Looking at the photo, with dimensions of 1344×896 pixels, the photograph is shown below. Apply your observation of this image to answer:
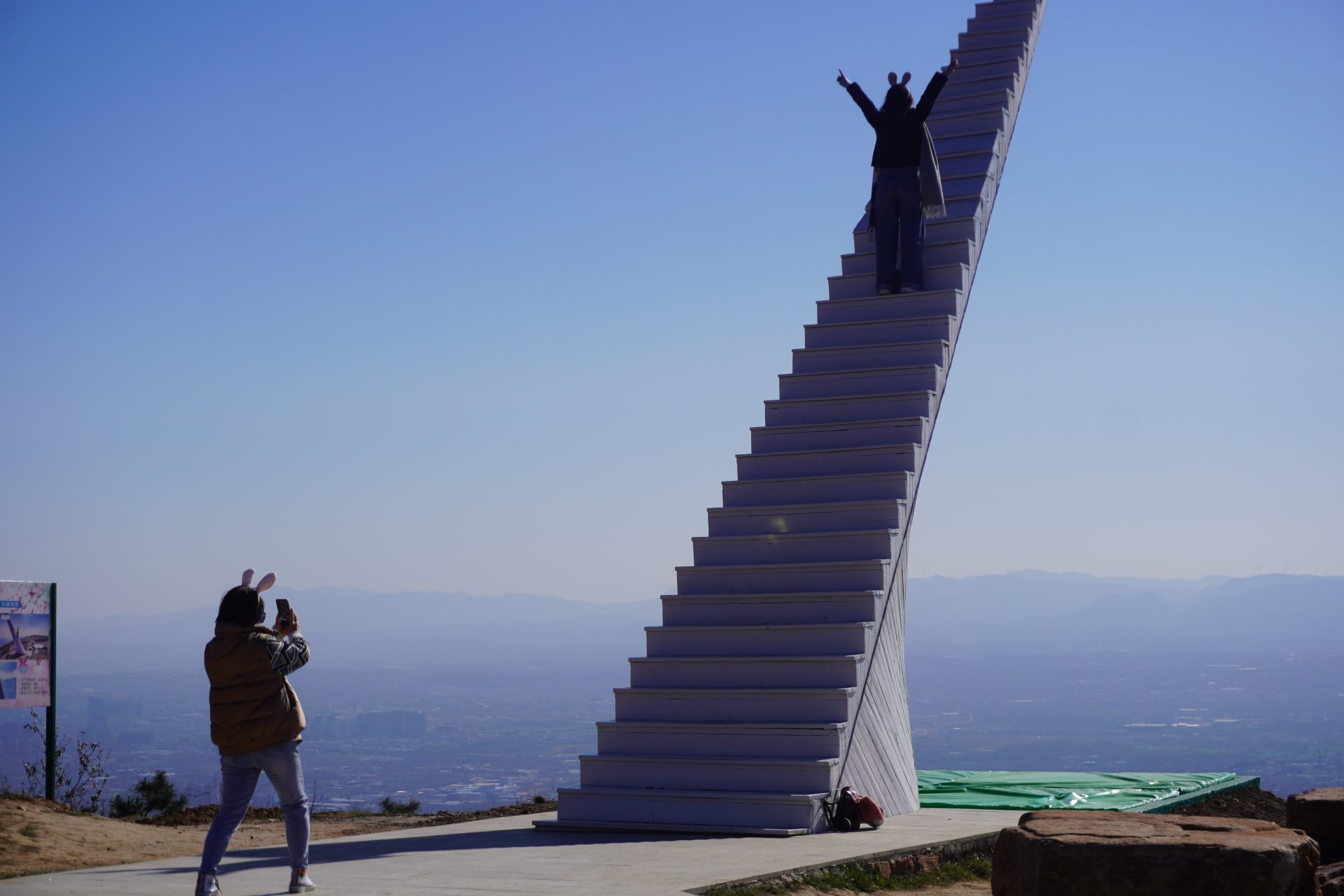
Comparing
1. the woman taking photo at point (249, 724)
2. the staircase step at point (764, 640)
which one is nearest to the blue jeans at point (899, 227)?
the staircase step at point (764, 640)

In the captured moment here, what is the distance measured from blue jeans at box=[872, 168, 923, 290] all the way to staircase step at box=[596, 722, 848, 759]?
171 inches

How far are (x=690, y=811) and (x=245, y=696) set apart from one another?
10.6 ft

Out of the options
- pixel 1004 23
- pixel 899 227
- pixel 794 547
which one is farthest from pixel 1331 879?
pixel 1004 23

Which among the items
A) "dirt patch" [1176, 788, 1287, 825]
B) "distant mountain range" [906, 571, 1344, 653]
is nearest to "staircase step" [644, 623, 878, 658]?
"dirt patch" [1176, 788, 1287, 825]

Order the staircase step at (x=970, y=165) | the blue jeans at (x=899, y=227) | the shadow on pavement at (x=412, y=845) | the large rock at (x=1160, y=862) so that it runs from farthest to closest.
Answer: the staircase step at (x=970, y=165) → the blue jeans at (x=899, y=227) → the shadow on pavement at (x=412, y=845) → the large rock at (x=1160, y=862)

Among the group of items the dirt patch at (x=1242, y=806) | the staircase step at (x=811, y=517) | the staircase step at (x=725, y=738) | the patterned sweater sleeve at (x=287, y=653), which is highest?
the staircase step at (x=811, y=517)

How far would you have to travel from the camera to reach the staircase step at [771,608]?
906 cm

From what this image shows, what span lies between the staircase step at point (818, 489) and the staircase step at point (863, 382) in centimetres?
89

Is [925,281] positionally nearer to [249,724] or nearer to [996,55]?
[996,55]

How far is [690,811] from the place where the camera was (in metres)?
8.19

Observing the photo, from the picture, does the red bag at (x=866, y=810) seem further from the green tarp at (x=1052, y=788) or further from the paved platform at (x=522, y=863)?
the green tarp at (x=1052, y=788)

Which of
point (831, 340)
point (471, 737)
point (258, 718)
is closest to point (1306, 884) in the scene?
point (258, 718)

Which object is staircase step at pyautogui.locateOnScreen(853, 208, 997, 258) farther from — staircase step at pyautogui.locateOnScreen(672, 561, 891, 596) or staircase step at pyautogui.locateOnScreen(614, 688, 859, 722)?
staircase step at pyautogui.locateOnScreen(614, 688, 859, 722)

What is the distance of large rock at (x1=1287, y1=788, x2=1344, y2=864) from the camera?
20.6 ft
